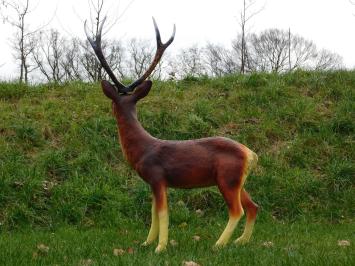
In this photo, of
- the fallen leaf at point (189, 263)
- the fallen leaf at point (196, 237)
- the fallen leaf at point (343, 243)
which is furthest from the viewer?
the fallen leaf at point (196, 237)

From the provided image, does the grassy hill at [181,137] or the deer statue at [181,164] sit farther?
the grassy hill at [181,137]

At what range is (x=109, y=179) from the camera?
8289mm

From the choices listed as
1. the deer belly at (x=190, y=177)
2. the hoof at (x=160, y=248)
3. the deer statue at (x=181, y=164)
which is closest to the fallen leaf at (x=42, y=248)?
the deer statue at (x=181, y=164)

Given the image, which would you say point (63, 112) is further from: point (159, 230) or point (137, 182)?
point (159, 230)

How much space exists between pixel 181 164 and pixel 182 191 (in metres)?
3.26

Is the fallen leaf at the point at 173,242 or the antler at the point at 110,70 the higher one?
the antler at the point at 110,70

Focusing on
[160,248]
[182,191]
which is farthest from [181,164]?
[182,191]

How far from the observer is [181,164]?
493cm

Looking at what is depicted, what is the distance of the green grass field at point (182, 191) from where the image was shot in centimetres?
516

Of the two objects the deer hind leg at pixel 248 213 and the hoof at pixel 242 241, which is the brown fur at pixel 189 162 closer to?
the deer hind leg at pixel 248 213

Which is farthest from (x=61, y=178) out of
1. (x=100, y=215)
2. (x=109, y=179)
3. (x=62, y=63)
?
(x=62, y=63)

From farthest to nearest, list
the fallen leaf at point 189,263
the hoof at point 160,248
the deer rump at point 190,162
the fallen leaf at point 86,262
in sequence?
the deer rump at point 190,162
the hoof at point 160,248
the fallen leaf at point 86,262
the fallen leaf at point 189,263

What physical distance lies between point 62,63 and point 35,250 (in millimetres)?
27552

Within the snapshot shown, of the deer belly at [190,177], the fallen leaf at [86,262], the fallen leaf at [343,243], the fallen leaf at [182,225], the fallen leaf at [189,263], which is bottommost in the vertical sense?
the fallen leaf at [182,225]
